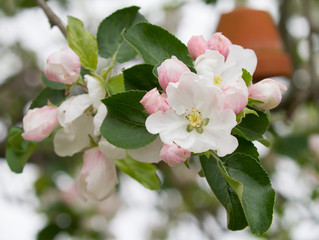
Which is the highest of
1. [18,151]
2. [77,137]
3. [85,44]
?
[85,44]

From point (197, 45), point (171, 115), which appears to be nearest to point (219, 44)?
point (197, 45)

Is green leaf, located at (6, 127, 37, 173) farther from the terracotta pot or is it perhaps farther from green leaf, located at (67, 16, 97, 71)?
the terracotta pot

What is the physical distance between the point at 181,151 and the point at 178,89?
0.07 metres

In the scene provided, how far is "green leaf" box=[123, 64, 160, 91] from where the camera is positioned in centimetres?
64

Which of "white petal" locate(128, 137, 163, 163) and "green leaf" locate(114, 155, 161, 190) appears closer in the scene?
"white petal" locate(128, 137, 163, 163)

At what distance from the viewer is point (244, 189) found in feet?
2.01

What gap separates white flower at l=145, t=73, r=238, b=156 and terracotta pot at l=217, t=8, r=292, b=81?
122cm

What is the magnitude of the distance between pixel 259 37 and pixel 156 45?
1.25 m

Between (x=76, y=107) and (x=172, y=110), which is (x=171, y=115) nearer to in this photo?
(x=172, y=110)

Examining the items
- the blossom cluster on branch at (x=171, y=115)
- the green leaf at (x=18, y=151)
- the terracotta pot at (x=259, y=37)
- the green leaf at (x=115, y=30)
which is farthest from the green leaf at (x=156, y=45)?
the terracotta pot at (x=259, y=37)

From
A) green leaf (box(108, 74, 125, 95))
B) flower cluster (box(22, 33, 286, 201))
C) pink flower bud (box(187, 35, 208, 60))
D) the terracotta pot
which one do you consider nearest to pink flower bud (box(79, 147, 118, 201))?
flower cluster (box(22, 33, 286, 201))

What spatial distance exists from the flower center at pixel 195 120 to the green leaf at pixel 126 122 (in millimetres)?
50

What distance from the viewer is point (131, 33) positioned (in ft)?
2.30

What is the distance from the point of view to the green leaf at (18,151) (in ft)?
2.67
